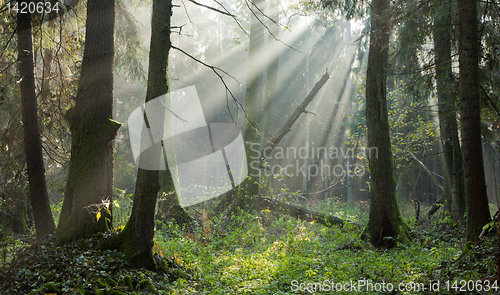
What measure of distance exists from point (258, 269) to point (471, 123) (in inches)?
186

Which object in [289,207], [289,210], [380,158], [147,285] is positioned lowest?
[147,285]

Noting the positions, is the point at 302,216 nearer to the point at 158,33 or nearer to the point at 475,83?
the point at 475,83

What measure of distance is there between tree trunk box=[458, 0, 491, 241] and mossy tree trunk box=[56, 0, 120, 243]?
6379mm

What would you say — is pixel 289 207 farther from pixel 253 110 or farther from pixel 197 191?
pixel 197 191

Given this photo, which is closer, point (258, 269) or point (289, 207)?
point (258, 269)

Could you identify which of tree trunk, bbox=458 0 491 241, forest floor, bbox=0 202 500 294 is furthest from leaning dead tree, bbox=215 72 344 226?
tree trunk, bbox=458 0 491 241

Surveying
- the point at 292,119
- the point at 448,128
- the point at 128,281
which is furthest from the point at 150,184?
the point at 448,128

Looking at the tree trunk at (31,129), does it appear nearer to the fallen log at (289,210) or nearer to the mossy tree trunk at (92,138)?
the mossy tree trunk at (92,138)

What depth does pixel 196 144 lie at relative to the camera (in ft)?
86.9

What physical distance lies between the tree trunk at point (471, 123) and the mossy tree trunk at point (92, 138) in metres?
6.38

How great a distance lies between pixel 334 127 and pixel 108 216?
25.3 metres

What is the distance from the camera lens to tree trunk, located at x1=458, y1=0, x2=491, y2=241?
221 inches

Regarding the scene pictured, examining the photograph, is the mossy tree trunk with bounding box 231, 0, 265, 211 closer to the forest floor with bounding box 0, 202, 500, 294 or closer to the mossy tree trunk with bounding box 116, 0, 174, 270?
the forest floor with bounding box 0, 202, 500, 294

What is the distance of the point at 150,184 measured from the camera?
5129 mm
